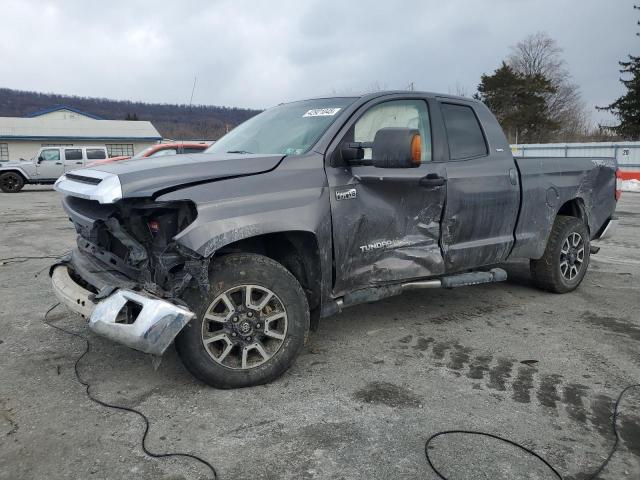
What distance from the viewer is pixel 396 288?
392 cm

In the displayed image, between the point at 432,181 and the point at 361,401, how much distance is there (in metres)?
1.73

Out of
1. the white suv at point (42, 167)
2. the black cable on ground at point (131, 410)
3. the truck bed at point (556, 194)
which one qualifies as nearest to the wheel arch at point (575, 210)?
the truck bed at point (556, 194)

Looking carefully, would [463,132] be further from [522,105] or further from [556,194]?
[522,105]

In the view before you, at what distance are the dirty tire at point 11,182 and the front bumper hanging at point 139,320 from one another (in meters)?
21.2

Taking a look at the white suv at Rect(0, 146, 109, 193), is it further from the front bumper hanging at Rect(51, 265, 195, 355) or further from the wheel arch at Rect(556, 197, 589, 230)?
the front bumper hanging at Rect(51, 265, 195, 355)

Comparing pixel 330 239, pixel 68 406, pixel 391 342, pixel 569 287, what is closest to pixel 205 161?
pixel 330 239

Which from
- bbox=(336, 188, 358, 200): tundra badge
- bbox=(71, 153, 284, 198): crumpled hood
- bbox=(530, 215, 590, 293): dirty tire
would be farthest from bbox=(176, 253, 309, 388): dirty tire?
bbox=(530, 215, 590, 293): dirty tire

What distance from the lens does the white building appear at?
40.1 m

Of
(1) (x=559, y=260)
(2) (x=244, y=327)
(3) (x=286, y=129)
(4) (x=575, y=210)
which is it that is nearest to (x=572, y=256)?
(1) (x=559, y=260)

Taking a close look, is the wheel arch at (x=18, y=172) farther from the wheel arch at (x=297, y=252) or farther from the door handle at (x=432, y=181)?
the door handle at (x=432, y=181)

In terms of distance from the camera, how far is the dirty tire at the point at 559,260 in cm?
523

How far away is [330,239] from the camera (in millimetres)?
3486

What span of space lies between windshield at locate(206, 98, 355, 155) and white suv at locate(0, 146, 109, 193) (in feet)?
60.9

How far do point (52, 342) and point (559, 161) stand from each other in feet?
15.6
